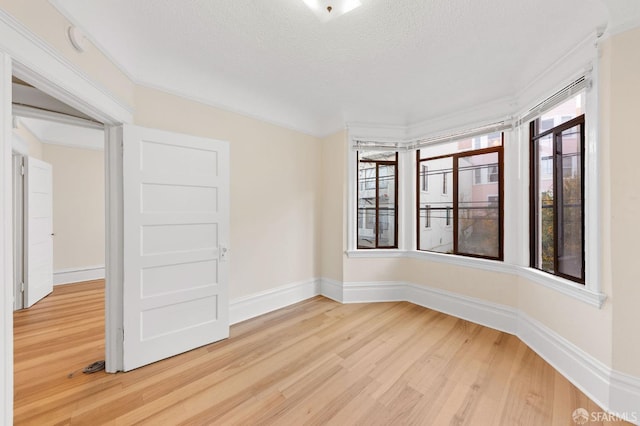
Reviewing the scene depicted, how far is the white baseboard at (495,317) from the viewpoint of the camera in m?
1.59

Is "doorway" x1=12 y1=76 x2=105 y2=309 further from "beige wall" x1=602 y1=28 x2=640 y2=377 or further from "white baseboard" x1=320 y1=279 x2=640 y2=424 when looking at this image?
"beige wall" x1=602 y1=28 x2=640 y2=377

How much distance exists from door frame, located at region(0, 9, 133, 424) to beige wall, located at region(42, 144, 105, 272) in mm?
3490

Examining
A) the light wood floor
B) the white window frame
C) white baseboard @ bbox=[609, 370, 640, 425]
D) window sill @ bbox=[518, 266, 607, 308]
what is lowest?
the light wood floor

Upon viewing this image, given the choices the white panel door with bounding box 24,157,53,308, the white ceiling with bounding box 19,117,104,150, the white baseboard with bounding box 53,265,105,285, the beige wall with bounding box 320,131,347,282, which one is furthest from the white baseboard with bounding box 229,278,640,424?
the white ceiling with bounding box 19,117,104,150

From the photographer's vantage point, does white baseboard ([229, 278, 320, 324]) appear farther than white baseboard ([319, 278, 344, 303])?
No

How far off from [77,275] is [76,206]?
1233mm

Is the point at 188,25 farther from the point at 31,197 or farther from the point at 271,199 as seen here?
the point at 31,197

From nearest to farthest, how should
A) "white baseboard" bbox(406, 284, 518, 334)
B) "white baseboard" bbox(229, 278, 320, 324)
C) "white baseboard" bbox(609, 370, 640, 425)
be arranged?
"white baseboard" bbox(609, 370, 640, 425), "white baseboard" bbox(406, 284, 518, 334), "white baseboard" bbox(229, 278, 320, 324)

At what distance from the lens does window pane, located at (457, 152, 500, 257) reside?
2904 millimetres

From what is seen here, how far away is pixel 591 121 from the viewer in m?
1.76

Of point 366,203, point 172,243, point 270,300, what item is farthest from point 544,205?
point 172,243

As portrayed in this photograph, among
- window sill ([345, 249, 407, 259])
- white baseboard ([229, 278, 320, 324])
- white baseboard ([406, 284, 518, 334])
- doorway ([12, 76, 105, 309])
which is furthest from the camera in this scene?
window sill ([345, 249, 407, 259])

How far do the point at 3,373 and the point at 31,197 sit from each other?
3.51 m

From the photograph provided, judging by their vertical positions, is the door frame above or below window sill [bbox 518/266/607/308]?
above
